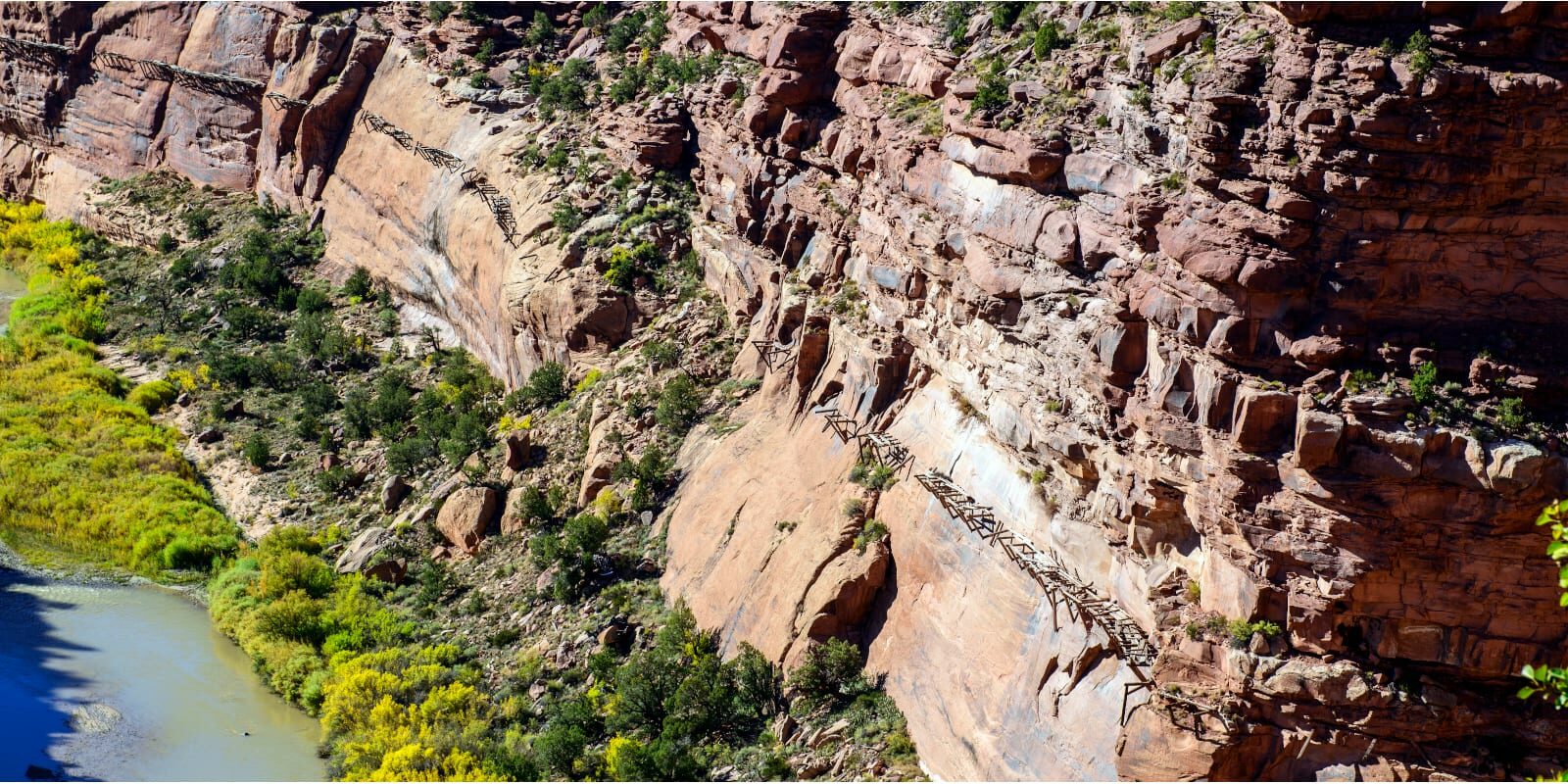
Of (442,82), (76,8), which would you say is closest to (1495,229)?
(442,82)

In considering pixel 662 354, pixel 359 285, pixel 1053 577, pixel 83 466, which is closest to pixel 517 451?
pixel 662 354

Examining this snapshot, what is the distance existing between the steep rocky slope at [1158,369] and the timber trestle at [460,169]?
593cm

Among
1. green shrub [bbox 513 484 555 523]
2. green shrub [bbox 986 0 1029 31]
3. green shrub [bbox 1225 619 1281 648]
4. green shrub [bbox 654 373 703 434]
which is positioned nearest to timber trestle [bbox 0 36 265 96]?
green shrub [bbox 513 484 555 523]

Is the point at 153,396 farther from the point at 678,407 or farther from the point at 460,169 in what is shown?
the point at 678,407

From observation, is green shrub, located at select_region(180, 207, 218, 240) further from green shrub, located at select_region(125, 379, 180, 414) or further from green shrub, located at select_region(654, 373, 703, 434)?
green shrub, located at select_region(654, 373, 703, 434)

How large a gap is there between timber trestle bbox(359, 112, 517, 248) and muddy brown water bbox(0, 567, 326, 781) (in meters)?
18.2

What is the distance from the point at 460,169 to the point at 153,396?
17070 mm

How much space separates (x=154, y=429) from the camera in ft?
217

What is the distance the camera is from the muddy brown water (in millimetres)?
47312

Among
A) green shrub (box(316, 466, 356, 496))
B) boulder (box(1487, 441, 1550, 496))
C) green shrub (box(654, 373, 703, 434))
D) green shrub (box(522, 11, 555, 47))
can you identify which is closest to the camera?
boulder (box(1487, 441, 1550, 496))

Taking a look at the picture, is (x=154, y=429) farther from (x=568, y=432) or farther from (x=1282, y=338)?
(x=1282, y=338)

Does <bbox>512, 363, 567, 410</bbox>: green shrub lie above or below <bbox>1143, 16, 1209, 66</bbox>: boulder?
below

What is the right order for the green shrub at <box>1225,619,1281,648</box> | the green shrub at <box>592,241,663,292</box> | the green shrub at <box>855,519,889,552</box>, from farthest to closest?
the green shrub at <box>592,241,663,292</box> < the green shrub at <box>855,519,889,552</box> < the green shrub at <box>1225,619,1281,648</box>

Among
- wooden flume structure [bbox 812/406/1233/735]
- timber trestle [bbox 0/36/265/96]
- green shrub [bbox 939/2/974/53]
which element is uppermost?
green shrub [bbox 939/2/974/53]
